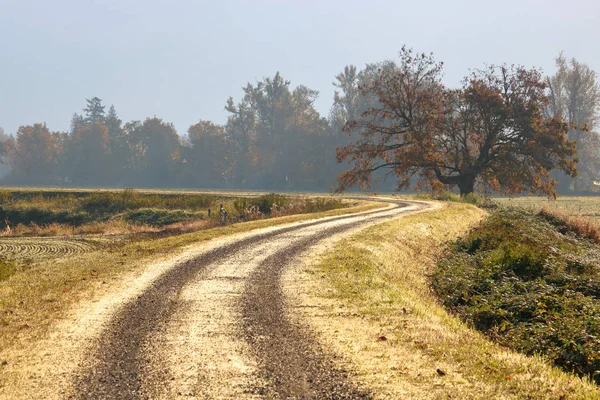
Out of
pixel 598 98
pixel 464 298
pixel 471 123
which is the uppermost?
pixel 598 98

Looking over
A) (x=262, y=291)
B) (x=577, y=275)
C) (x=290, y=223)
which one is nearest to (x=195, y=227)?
(x=290, y=223)

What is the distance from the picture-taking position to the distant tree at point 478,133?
3738cm

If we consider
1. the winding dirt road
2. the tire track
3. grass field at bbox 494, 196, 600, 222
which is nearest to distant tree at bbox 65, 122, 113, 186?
grass field at bbox 494, 196, 600, 222

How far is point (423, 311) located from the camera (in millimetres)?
10023

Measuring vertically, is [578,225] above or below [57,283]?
above

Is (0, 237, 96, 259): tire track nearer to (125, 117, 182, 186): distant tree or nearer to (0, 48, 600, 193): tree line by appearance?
(0, 48, 600, 193): tree line

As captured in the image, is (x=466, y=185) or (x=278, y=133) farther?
(x=278, y=133)

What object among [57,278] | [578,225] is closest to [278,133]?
[578,225]

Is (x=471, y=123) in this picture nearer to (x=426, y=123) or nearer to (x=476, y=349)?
(x=426, y=123)

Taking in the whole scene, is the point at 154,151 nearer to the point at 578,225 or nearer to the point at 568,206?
the point at 568,206

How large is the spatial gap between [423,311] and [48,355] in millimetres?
6551

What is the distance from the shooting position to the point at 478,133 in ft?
129

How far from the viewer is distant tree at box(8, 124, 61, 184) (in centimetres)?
11481

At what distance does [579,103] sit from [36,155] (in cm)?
10991
